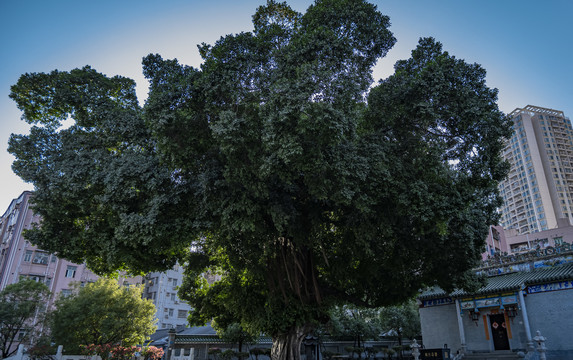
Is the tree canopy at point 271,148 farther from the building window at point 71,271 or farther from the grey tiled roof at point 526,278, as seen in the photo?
the building window at point 71,271

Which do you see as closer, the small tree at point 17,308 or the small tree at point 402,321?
the small tree at point 17,308

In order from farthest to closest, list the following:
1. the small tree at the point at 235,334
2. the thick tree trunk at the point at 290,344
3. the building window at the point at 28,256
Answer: the building window at the point at 28,256 → the small tree at the point at 235,334 → the thick tree trunk at the point at 290,344

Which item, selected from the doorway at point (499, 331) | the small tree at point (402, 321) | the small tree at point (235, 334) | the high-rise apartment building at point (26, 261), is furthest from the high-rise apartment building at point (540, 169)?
the high-rise apartment building at point (26, 261)

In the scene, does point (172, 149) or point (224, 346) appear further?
point (224, 346)

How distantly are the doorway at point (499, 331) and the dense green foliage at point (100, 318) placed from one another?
775 inches

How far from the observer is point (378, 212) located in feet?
37.5

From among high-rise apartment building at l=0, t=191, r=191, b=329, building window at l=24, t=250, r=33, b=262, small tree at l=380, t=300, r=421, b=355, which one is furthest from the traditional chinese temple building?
building window at l=24, t=250, r=33, b=262

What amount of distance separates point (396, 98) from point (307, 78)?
126 inches

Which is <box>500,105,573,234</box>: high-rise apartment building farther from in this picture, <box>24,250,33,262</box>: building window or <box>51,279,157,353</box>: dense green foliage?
<box>24,250,33,262</box>: building window

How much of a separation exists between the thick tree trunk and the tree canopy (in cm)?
325

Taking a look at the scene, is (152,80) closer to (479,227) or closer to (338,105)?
(338,105)

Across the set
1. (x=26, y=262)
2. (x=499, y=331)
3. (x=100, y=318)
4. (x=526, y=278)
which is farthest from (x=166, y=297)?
(x=526, y=278)

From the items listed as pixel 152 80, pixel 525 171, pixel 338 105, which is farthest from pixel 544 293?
pixel 525 171

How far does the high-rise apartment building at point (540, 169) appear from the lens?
74.2 meters
